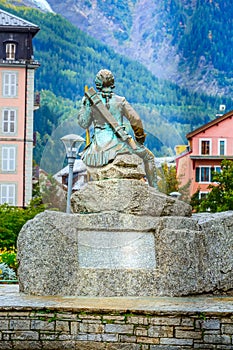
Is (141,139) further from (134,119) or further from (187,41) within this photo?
(187,41)

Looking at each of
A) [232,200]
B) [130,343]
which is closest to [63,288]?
[130,343]

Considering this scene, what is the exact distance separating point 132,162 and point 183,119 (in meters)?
1.06

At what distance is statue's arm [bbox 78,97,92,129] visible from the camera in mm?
17531

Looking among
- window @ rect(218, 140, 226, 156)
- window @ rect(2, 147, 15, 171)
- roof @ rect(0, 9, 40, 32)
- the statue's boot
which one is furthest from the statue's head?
window @ rect(2, 147, 15, 171)

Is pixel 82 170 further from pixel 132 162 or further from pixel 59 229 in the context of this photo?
pixel 59 229

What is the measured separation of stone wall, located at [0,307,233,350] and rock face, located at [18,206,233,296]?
1612 millimetres

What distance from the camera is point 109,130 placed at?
683 inches

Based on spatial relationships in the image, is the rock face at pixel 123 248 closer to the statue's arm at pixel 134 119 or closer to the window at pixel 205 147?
the statue's arm at pixel 134 119

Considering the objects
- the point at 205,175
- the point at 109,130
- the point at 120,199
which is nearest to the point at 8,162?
the point at 205,175

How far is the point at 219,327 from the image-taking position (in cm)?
1336

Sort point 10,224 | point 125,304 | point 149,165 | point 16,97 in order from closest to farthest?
point 125,304 → point 149,165 → point 10,224 → point 16,97

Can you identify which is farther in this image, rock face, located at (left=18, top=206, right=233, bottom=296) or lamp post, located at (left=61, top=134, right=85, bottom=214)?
lamp post, located at (left=61, top=134, right=85, bottom=214)

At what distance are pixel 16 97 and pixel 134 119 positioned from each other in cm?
5077

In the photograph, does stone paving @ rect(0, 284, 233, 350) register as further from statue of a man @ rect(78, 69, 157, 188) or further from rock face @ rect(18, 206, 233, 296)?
statue of a man @ rect(78, 69, 157, 188)
